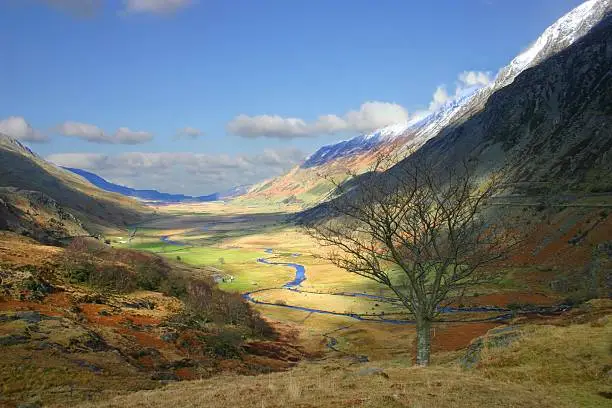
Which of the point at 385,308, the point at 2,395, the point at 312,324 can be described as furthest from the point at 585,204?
the point at 2,395

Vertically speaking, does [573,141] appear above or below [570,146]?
above

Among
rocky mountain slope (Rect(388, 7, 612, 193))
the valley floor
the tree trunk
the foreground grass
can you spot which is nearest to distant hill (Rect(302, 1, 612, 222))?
rocky mountain slope (Rect(388, 7, 612, 193))

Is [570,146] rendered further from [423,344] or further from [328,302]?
[423,344]

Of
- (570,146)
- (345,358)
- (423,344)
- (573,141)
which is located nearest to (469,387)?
(423,344)

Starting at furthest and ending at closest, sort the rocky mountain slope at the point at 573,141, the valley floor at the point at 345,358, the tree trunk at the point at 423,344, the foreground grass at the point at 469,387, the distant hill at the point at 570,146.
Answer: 1. the rocky mountain slope at the point at 573,141
2. the distant hill at the point at 570,146
3. the tree trunk at the point at 423,344
4. the valley floor at the point at 345,358
5. the foreground grass at the point at 469,387

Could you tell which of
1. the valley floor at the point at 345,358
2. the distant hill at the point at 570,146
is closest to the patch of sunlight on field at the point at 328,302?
the valley floor at the point at 345,358

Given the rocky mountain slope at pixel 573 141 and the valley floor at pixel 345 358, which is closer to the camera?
the valley floor at pixel 345 358

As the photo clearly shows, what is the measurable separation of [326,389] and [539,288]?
99097 millimetres

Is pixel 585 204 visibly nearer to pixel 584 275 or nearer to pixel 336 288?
pixel 584 275

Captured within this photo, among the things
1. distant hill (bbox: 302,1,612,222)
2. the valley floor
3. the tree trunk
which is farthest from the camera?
distant hill (bbox: 302,1,612,222)

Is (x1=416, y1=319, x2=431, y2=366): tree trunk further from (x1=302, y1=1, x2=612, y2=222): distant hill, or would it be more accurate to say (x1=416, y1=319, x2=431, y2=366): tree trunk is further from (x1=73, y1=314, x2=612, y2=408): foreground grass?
(x1=302, y1=1, x2=612, y2=222): distant hill

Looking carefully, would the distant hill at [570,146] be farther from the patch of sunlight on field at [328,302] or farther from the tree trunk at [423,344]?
the tree trunk at [423,344]

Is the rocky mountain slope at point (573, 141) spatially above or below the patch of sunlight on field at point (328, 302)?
above

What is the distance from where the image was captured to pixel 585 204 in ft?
399
